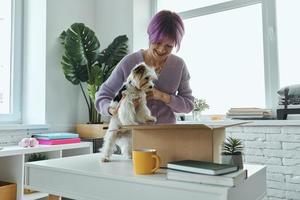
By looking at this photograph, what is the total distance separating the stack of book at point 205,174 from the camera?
74 centimetres

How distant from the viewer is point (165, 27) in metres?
1.23

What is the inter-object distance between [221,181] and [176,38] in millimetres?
714

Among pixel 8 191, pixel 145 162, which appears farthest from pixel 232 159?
pixel 8 191

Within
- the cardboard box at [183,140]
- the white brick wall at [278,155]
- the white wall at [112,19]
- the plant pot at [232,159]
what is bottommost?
the white brick wall at [278,155]

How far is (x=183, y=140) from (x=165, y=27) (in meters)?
0.53

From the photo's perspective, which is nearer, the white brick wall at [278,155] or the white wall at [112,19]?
the white brick wall at [278,155]

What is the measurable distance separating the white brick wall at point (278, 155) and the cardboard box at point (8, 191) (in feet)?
5.98

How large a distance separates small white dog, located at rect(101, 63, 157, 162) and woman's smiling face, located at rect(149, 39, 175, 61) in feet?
0.65

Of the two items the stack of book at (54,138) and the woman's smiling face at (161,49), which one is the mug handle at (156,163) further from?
the stack of book at (54,138)

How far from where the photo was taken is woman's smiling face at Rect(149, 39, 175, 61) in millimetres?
1261

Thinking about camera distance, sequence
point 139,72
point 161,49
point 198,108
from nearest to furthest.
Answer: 1. point 139,72
2. point 161,49
3. point 198,108

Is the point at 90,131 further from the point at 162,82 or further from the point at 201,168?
the point at 201,168

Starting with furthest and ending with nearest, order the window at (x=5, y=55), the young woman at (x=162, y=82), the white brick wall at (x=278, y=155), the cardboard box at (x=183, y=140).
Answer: the window at (x=5, y=55)
the white brick wall at (x=278, y=155)
the young woman at (x=162, y=82)
the cardboard box at (x=183, y=140)

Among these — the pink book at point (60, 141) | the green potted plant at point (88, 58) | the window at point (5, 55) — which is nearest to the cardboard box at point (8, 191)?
the pink book at point (60, 141)
